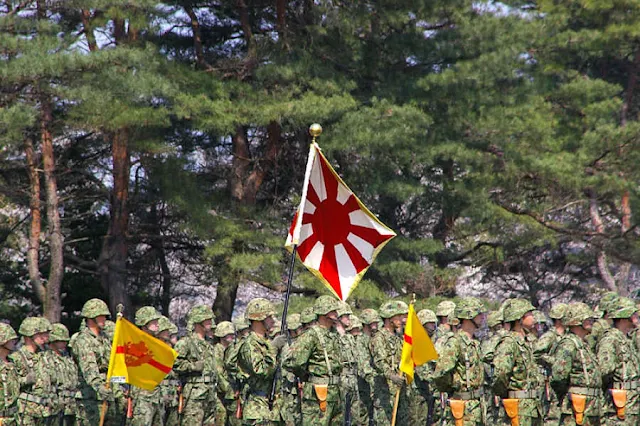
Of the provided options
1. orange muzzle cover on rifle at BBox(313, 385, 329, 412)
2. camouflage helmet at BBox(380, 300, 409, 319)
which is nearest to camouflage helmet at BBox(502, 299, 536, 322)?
orange muzzle cover on rifle at BBox(313, 385, 329, 412)

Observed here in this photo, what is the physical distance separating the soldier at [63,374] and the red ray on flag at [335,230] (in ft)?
12.5

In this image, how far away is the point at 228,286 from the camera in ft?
76.0

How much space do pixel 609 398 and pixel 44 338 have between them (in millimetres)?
7008

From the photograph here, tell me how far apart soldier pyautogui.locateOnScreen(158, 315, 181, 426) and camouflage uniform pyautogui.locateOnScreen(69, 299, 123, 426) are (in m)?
0.66

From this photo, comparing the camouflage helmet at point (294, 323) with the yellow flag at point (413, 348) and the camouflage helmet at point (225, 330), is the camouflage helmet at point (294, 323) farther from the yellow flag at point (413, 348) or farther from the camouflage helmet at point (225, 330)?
the yellow flag at point (413, 348)

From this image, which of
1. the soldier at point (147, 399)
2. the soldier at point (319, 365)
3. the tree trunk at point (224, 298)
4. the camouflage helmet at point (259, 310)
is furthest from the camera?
the tree trunk at point (224, 298)

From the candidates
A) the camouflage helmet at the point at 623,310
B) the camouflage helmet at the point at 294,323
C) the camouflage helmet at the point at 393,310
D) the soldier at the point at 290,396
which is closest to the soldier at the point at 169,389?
the soldier at the point at 290,396

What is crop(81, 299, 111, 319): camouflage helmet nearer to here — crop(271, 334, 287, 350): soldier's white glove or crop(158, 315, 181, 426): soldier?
crop(158, 315, 181, 426): soldier

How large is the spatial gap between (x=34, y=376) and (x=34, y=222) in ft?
30.3

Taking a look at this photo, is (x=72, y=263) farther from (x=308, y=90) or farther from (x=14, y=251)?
(x=308, y=90)

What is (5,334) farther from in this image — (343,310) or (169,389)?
(343,310)

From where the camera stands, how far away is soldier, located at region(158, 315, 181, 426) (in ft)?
51.6

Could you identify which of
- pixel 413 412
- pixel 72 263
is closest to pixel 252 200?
pixel 72 263

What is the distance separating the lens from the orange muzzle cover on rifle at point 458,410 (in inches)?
544
